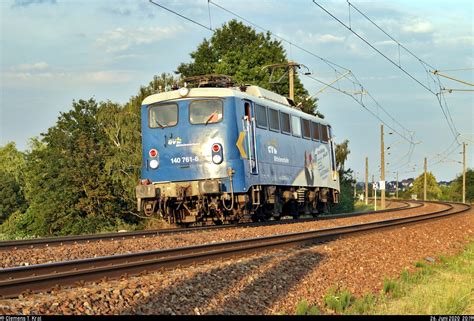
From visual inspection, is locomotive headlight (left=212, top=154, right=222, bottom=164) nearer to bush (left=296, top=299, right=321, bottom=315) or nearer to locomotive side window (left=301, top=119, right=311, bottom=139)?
locomotive side window (left=301, top=119, right=311, bottom=139)

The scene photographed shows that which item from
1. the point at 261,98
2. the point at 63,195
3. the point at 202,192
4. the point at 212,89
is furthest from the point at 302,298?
the point at 63,195

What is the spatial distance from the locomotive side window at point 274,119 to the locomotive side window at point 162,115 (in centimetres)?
308

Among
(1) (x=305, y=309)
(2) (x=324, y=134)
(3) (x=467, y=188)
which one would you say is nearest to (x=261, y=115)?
(2) (x=324, y=134)

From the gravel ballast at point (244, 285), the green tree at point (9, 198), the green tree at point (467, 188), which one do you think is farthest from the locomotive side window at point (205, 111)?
the green tree at point (467, 188)

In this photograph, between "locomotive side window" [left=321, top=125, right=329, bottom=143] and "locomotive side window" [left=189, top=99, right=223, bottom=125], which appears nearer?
"locomotive side window" [left=189, top=99, right=223, bottom=125]

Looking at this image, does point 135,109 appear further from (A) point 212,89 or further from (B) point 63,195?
(A) point 212,89

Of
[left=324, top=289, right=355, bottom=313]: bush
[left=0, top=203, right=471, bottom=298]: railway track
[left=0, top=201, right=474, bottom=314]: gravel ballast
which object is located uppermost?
[left=0, top=203, right=471, bottom=298]: railway track

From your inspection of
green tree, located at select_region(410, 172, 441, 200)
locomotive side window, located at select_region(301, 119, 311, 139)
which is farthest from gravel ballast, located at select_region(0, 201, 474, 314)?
green tree, located at select_region(410, 172, 441, 200)

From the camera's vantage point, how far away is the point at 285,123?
21.1 m

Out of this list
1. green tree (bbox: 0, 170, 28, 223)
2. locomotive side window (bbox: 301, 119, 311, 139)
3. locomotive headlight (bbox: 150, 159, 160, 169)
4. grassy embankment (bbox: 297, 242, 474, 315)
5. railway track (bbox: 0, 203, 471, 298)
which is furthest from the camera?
green tree (bbox: 0, 170, 28, 223)

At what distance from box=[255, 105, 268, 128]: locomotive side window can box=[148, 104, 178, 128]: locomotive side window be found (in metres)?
2.35

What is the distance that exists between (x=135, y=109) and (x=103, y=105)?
7.18 metres

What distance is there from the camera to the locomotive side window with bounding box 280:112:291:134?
20.8 metres

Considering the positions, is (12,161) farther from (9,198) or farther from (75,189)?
(75,189)
